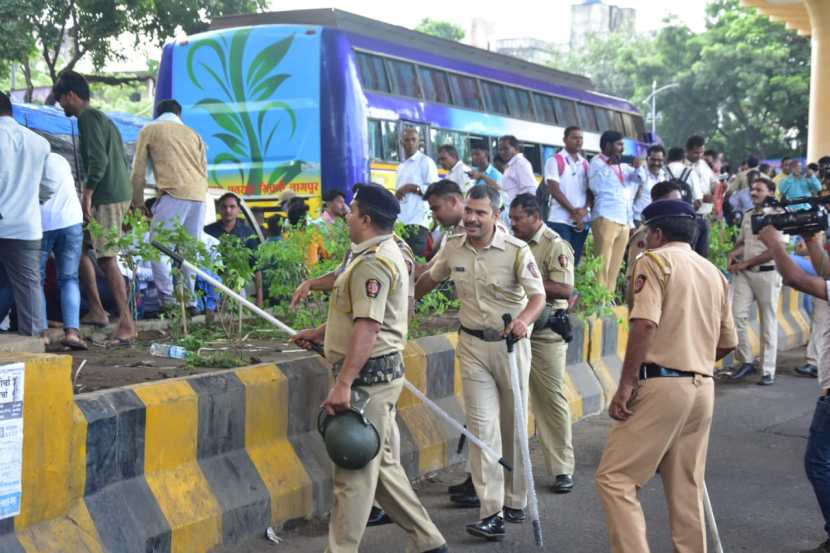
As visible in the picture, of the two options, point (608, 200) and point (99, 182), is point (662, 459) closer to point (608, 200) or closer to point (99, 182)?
point (99, 182)

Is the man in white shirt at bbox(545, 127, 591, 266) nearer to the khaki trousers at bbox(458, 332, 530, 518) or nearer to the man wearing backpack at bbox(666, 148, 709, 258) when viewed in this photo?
the man wearing backpack at bbox(666, 148, 709, 258)

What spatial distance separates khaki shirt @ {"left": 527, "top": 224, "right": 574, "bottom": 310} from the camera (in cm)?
662

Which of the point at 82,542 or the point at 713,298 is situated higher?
the point at 713,298

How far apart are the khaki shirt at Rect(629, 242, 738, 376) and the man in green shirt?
12.0 ft

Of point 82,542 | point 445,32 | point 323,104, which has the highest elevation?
point 445,32

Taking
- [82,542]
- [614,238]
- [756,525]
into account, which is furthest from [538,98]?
[82,542]

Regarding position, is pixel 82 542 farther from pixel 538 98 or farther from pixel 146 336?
pixel 538 98

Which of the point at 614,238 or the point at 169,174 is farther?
the point at 614,238

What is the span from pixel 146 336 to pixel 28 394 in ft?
10.1

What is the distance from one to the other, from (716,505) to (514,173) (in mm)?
5771

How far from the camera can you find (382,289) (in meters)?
4.66

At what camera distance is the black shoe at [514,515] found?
229 inches

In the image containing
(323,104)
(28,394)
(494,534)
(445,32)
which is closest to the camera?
(28,394)

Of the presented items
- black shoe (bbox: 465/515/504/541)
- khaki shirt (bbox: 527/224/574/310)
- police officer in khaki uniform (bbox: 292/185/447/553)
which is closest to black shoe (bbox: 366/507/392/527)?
black shoe (bbox: 465/515/504/541)
